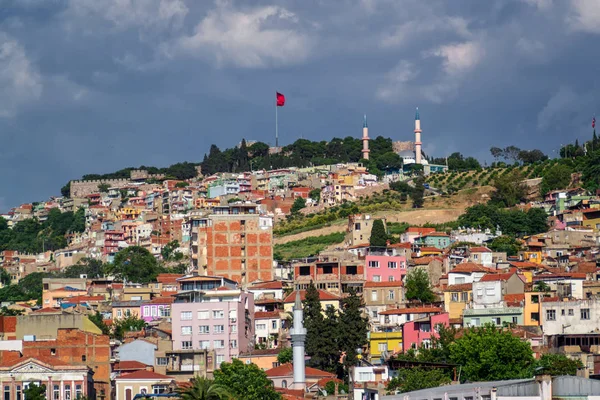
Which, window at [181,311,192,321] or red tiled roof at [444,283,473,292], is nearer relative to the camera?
window at [181,311,192,321]

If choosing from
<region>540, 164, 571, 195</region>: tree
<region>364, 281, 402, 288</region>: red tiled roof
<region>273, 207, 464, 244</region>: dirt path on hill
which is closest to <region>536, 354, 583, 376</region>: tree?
<region>364, 281, 402, 288</region>: red tiled roof

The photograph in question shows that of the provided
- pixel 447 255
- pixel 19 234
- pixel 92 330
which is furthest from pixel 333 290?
pixel 19 234

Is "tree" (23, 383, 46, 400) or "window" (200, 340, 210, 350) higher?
"window" (200, 340, 210, 350)

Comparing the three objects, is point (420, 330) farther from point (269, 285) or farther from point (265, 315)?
point (269, 285)

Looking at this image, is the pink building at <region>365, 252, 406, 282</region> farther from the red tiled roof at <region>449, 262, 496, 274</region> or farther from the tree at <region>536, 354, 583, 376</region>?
the tree at <region>536, 354, 583, 376</region>

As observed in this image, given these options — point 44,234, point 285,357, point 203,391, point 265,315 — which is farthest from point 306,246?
point 203,391

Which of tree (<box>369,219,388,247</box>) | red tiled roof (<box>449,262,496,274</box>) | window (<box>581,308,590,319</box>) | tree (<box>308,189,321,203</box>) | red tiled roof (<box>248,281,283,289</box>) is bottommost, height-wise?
window (<box>581,308,590,319</box>)

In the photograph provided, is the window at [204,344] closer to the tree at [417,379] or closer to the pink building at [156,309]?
Answer: the pink building at [156,309]
